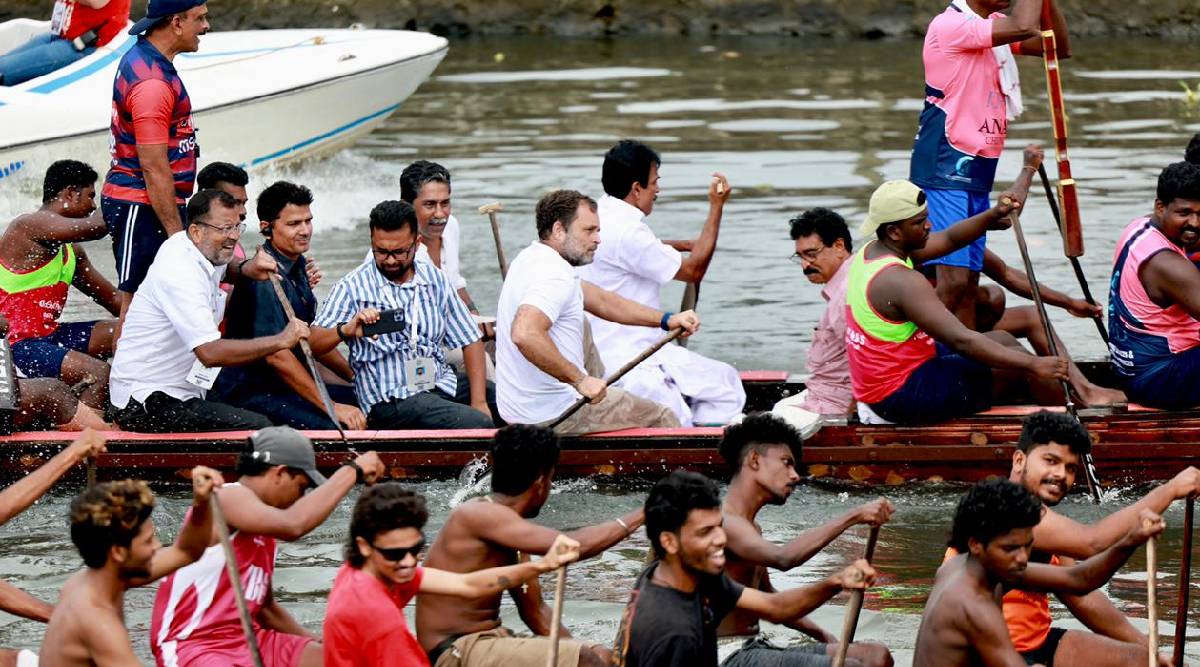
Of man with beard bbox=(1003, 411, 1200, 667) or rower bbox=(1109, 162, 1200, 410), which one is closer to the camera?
man with beard bbox=(1003, 411, 1200, 667)

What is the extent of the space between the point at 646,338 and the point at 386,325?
4.24 feet

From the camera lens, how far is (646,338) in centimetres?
946

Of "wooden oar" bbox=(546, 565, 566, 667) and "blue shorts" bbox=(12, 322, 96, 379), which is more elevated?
"wooden oar" bbox=(546, 565, 566, 667)

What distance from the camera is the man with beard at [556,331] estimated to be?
8.47m

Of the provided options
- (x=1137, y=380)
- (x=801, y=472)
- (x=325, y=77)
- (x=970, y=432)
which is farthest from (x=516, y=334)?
(x=325, y=77)

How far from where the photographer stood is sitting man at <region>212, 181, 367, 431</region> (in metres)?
8.95

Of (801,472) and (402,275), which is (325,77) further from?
(801,472)

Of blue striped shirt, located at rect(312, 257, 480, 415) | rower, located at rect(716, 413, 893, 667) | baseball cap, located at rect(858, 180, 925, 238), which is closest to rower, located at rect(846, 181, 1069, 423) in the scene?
baseball cap, located at rect(858, 180, 925, 238)

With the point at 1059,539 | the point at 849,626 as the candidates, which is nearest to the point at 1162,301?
the point at 1059,539

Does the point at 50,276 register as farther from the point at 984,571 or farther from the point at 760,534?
the point at 984,571

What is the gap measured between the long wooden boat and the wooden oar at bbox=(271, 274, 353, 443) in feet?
0.30

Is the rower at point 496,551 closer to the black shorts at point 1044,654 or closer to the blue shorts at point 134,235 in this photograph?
the black shorts at point 1044,654

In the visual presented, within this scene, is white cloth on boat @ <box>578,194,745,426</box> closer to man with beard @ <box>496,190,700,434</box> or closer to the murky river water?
man with beard @ <box>496,190,700,434</box>

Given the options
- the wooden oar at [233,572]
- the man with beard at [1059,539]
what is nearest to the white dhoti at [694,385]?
the man with beard at [1059,539]
